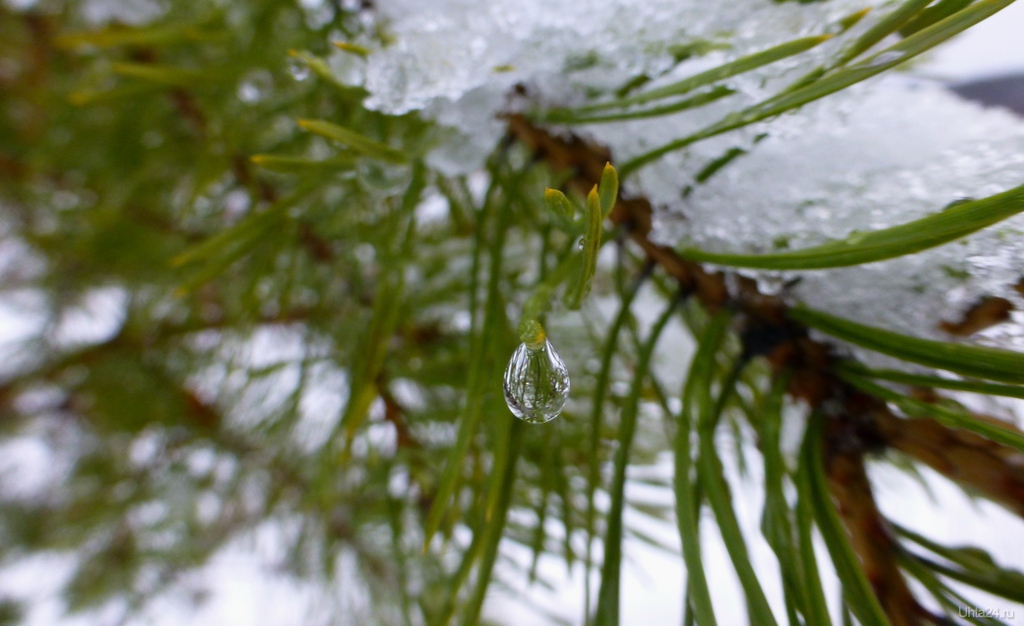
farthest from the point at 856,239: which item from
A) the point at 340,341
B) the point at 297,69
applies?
the point at 340,341

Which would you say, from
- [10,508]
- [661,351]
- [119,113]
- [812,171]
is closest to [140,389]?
[119,113]

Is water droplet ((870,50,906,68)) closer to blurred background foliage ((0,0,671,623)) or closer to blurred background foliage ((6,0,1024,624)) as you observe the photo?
blurred background foliage ((6,0,1024,624))

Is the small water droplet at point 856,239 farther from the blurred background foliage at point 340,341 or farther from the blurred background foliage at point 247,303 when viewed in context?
the blurred background foliage at point 247,303

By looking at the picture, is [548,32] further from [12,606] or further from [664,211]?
[12,606]

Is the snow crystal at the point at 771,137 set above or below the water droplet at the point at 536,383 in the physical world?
above

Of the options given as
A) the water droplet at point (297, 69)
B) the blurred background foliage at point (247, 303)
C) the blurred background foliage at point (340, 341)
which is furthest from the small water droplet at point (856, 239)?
the water droplet at point (297, 69)
